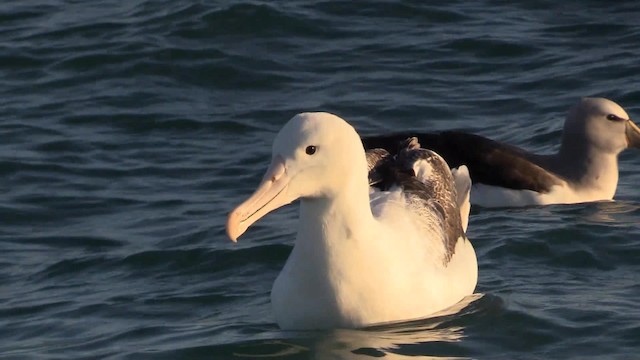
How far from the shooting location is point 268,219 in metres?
12.7

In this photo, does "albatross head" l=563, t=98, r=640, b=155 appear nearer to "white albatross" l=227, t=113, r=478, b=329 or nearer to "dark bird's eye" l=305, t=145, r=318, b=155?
"white albatross" l=227, t=113, r=478, b=329

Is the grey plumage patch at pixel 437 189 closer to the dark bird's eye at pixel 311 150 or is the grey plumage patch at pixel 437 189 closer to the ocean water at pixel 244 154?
the ocean water at pixel 244 154

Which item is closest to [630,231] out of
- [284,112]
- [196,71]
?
[284,112]

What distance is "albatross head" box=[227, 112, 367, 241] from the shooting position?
332 inches

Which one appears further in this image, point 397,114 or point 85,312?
point 397,114

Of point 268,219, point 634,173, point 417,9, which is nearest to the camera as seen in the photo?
point 268,219

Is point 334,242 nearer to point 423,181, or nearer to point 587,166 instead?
point 423,181

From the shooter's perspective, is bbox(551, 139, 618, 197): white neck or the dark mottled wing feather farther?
bbox(551, 139, 618, 197): white neck

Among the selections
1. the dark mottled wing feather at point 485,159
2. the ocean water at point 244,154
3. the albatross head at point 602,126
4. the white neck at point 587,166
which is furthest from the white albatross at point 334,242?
the albatross head at point 602,126

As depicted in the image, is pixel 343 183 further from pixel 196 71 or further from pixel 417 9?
pixel 417 9

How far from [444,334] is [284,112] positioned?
263 inches

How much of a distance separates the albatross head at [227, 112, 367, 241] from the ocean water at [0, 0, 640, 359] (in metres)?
0.81

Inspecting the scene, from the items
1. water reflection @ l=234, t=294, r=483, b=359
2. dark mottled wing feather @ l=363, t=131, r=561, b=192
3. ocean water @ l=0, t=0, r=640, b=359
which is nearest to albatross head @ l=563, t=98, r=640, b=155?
ocean water @ l=0, t=0, r=640, b=359

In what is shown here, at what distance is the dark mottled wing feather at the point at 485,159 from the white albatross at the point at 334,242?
3.92 metres
